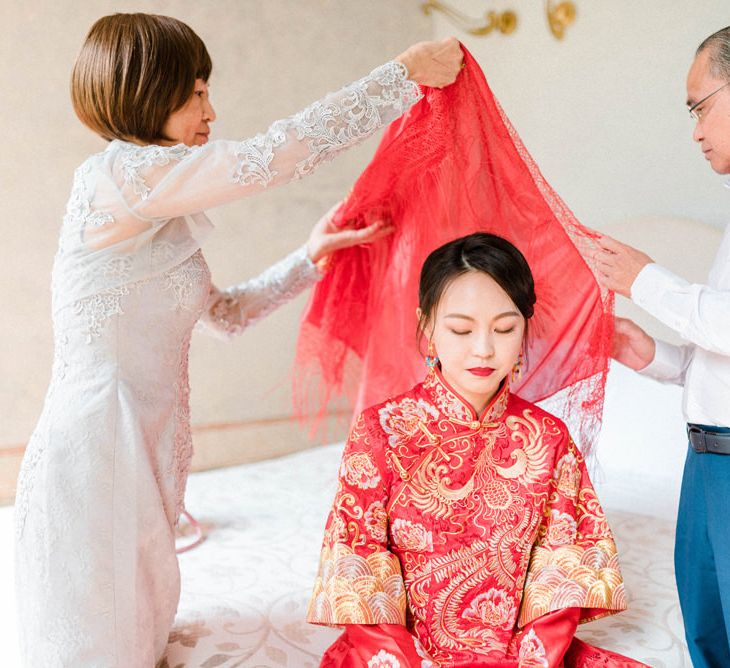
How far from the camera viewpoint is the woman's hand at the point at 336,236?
7.01 feet

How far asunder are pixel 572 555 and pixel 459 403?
339 millimetres

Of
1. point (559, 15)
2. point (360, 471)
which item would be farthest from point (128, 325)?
point (559, 15)

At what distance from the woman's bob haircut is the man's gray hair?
Result: 0.98 metres

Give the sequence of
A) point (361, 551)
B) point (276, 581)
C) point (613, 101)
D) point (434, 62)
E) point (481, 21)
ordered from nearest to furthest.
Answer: point (361, 551) → point (434, 62) → point (276, 581) → point (613, 101) → point (481, 21)

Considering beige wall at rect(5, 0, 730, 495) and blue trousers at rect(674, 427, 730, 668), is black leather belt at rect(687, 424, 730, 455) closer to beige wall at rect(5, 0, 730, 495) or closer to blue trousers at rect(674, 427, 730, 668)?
blue trousers at rect(674, 427, 730, 668)

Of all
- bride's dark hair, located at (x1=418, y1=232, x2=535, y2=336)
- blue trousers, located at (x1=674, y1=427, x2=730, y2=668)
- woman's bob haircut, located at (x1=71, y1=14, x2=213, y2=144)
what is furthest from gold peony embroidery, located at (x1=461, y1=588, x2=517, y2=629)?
woman's bob haircut, located at (x1=71, y1=14, x2=213, y2=144)

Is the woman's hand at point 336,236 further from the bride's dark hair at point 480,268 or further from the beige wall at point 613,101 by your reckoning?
the beige wall at point 613,101

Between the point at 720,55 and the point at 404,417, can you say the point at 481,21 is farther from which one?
the point at 404,417

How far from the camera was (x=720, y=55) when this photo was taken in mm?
1550

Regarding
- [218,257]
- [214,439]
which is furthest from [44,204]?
[214,439]

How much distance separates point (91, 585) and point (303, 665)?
18.1 inches

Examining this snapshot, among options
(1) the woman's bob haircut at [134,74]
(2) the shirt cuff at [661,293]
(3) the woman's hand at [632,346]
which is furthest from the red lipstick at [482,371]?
(1) the woman's bob haircut at [134,74]

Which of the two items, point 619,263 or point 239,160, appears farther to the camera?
point 619,263

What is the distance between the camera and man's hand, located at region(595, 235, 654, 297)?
5.45ft
